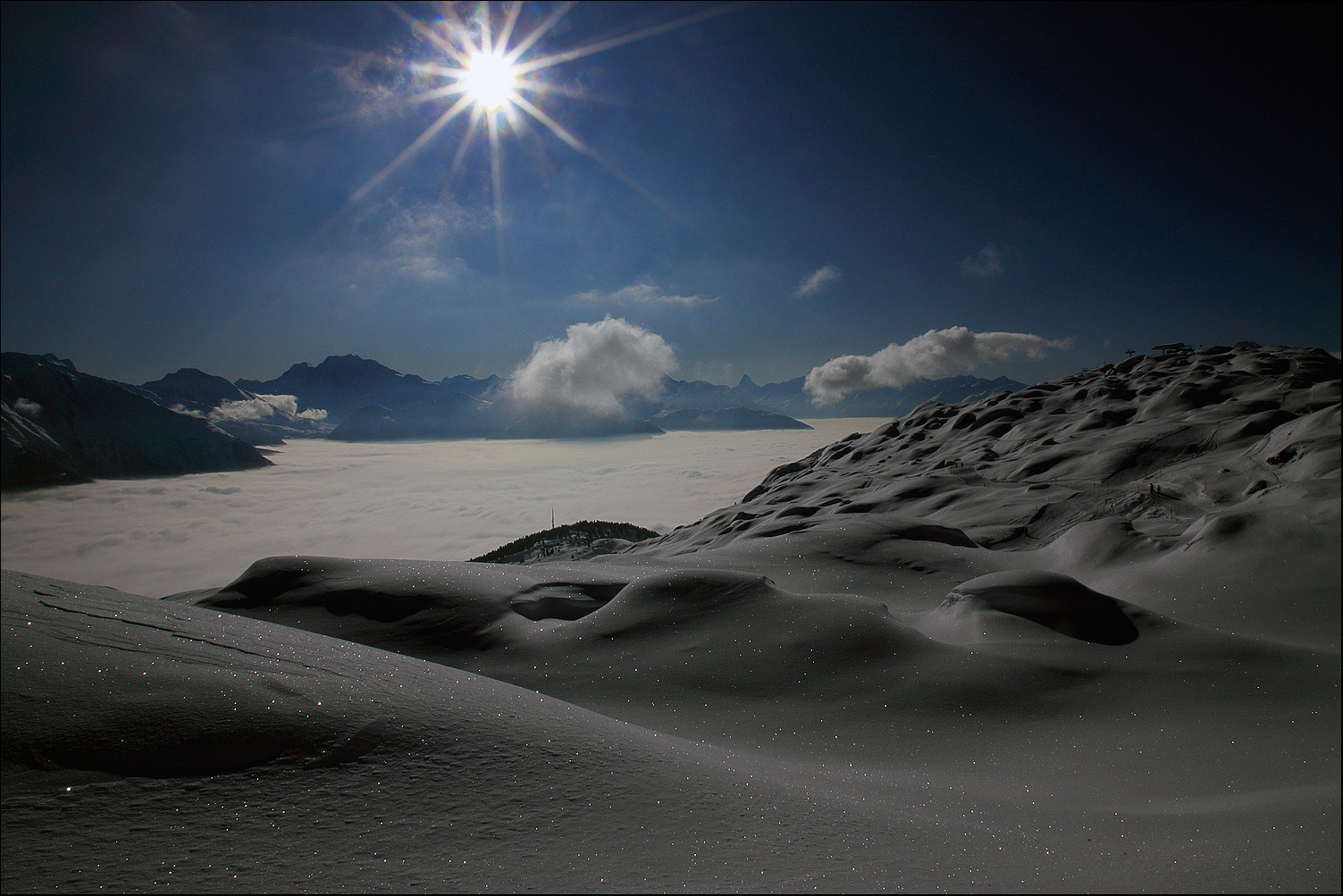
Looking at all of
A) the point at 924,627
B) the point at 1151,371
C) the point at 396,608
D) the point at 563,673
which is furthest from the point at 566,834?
the point at 1151,371

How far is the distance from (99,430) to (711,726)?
7845 inches

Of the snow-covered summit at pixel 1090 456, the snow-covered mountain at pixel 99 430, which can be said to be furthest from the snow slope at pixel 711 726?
the snow-covered mountain at pixel 99 430

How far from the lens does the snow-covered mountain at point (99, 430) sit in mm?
118062

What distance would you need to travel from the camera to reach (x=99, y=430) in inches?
5571

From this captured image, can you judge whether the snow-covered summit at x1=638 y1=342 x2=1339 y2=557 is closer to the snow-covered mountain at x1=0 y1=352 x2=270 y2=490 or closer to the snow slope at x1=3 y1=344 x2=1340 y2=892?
the snow slope at x1=3 y1=344 x2=1340 y2=892

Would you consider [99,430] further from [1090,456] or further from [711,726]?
[1090,456]

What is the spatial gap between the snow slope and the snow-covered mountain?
155026 millimetres

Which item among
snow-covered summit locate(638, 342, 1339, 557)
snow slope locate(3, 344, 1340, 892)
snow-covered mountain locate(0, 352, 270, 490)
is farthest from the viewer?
snow-covered mountain locate(0, 352, 270, 490)

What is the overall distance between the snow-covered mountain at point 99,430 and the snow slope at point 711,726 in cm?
15503

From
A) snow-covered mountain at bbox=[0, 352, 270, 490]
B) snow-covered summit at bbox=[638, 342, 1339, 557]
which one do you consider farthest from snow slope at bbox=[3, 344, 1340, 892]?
snow-covered mountain at bbox=[0, 352, 270, 490]

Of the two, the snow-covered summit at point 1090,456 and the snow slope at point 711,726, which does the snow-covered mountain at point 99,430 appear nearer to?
the snow-covered summit at point 1090,456

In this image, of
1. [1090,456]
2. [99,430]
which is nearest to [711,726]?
[1090,456]

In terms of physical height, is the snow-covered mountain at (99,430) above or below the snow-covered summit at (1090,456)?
above

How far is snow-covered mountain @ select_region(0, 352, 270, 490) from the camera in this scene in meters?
118
